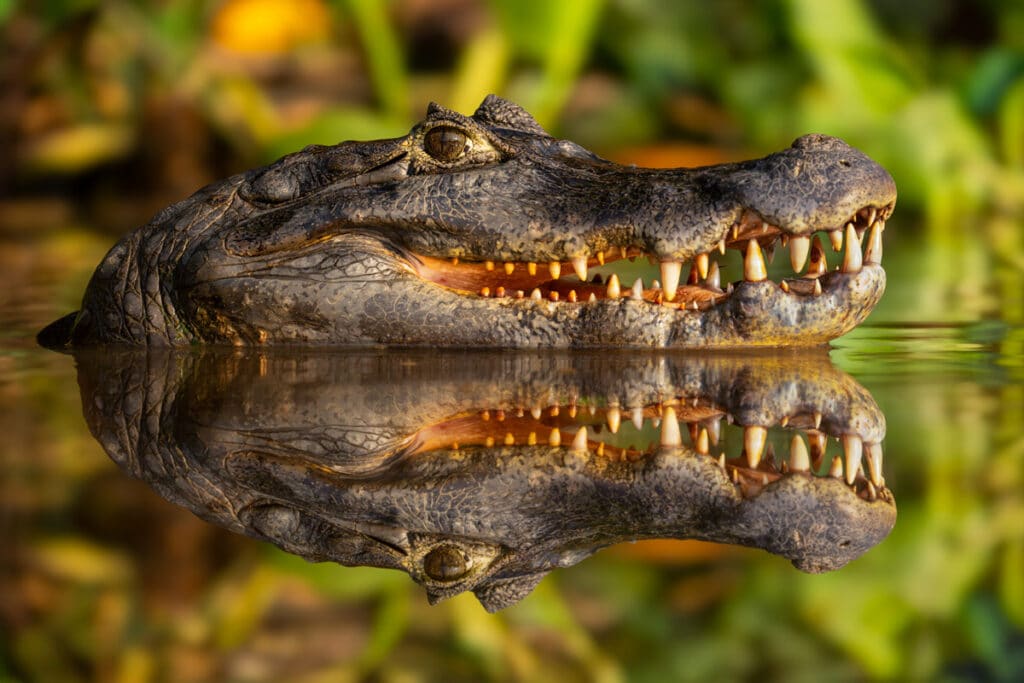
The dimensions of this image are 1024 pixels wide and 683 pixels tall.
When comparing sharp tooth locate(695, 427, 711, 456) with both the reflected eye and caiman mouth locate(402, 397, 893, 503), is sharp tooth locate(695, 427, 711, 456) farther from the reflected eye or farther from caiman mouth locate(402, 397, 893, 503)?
the reflected eye

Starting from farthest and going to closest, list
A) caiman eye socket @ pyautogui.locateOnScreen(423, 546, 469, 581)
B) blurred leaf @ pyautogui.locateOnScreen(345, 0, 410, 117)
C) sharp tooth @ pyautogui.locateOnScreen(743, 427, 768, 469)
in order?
blurred leaf @ pyautogui.locateOnScreen(345, 0, 410, 117), sharp tooth @ pyautogui.locateOnScreen(743, 427, 768, 469), caiman eye socket @ pyautogui.locateOnScreen(423, 546, 469, 581)

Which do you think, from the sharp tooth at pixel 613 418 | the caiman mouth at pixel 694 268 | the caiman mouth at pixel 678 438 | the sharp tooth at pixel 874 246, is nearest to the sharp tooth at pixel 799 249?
the caiman mouth at pixel 694 268

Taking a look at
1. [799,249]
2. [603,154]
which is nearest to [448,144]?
[799,249]

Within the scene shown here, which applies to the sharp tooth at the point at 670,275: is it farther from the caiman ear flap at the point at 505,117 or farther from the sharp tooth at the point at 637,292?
the caiman ear flap at the point at 505,117

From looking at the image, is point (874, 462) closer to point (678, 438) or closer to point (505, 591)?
point (678, 438)

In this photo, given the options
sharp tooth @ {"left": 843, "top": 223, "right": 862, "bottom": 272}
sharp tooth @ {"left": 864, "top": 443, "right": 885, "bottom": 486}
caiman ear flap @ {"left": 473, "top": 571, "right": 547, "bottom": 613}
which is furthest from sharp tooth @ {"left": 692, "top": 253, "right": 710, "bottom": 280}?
caiman ear flap @ {"left": 473, "top": 571, "right": 547, "bottom": 613}

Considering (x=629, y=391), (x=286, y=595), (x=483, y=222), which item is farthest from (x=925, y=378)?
(x=286, y=595)
